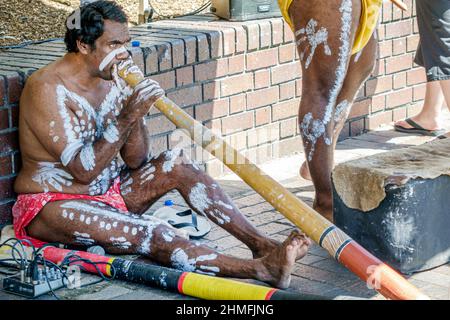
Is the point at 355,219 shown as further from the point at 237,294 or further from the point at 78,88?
the point at 78,88

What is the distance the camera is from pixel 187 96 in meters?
5.65

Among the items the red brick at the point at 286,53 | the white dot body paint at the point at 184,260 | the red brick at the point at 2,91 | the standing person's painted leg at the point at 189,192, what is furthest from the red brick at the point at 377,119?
the red brick at the point at 2,91

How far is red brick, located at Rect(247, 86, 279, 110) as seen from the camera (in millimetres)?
6000

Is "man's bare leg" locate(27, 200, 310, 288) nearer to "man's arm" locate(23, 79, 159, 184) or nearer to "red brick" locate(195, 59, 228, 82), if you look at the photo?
"man's arm" locate(23, 79, 159, 184)

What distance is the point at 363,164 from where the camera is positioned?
443 cm

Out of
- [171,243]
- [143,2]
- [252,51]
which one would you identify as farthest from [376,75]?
[171,243]

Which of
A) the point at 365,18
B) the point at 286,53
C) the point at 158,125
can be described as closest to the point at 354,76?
the point at 365,18

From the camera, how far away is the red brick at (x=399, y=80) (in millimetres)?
6863

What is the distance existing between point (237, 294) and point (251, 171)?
668 mm

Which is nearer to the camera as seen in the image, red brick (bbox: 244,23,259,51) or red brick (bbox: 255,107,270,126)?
red brick (bbox: 244,23,259,51)

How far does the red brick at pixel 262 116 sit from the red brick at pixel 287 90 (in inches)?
5.7

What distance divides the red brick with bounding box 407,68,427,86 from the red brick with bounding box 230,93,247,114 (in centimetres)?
151

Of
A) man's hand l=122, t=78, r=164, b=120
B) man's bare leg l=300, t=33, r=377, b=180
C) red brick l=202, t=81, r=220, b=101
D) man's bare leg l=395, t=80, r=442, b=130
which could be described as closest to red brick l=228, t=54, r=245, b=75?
red brick l=202, t=81, r=220, b=101

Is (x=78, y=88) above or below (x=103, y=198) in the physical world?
above
